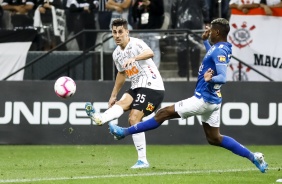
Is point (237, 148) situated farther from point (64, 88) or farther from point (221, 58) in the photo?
point (64, 88)

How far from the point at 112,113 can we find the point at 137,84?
0.79 meters

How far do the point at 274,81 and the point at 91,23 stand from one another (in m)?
4.38

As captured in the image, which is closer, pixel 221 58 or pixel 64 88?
pixel 221 58

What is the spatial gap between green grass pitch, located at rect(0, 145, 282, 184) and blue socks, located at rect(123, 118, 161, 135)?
56cm

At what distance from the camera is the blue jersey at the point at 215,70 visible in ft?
39.0

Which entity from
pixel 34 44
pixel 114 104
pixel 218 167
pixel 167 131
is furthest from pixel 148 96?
pixel 34 44

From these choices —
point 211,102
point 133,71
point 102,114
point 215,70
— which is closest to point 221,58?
point 215,70

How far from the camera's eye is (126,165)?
548 inches

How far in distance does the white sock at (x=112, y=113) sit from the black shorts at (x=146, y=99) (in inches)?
10.6

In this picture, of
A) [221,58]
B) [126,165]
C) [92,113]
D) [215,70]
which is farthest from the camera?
[126,165]

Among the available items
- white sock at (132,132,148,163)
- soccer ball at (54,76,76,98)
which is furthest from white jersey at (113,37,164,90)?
soccer ball at (54,76,76,98)

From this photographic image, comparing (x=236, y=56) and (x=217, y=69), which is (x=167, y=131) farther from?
(x=217, y=69)

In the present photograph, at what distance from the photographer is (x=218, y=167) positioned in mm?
13664

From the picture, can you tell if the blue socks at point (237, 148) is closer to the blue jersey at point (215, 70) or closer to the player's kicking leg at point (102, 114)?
the blue jersey at point (215, 70)
